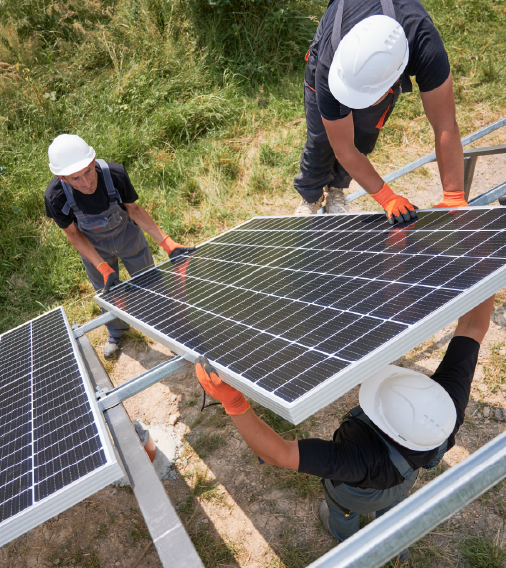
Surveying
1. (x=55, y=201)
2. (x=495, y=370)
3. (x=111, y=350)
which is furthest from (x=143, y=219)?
(x=495, y=370)

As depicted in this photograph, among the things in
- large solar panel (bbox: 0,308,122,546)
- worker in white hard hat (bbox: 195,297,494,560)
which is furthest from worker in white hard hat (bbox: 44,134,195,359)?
worker in white hard hat (bbox: 195,297,494,560)

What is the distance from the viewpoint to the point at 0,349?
4273mm

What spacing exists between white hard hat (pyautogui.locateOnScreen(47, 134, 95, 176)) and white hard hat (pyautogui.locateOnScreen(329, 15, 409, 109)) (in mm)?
2744

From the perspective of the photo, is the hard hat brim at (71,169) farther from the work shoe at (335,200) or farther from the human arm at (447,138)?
Answer: the human arm at (447,138)

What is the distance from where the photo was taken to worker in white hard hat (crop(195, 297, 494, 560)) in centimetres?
255

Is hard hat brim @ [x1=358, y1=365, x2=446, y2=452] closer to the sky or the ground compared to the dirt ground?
closer to the sky

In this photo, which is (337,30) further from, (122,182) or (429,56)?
(122,182)

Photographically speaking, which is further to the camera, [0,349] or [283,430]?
[283,430]

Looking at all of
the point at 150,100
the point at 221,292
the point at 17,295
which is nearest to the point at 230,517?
the point at 221,292

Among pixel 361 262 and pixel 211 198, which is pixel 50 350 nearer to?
pixel 361 262

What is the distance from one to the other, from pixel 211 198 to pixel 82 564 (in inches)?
258

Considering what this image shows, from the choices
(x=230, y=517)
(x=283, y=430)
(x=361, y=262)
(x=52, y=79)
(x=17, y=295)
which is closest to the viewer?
(x=361, y=262)

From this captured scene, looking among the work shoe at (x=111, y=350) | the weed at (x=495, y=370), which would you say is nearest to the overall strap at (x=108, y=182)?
the work shoe at (x=111, y=350)

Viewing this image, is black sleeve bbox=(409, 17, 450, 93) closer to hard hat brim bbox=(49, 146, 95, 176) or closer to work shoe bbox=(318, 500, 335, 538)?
hard hat brim bbox=(49, 146, 95, 176)
